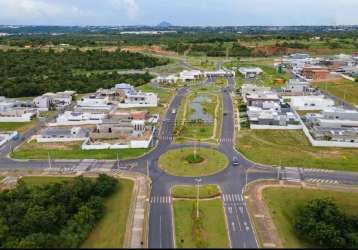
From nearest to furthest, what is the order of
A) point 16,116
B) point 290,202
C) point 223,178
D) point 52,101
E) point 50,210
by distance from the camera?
point 50,210
point 290,202
point 223,178
point 16,116
point 52,101

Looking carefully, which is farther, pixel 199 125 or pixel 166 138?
pixel 199 125

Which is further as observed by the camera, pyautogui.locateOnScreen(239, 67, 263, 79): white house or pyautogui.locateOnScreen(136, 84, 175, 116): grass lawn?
pyautogui.locateOnScreen(239, 67, 263, 79): white house

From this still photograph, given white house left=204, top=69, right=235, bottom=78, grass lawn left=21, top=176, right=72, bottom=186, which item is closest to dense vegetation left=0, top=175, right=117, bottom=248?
grass lawn left=21, top=176, right=72, bottom=186

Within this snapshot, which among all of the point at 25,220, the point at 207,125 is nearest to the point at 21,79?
the point at 207,125

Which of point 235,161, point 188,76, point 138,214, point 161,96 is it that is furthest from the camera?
point 188,76

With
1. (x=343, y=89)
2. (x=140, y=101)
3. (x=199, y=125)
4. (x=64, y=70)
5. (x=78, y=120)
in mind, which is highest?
(x=64, y=70)

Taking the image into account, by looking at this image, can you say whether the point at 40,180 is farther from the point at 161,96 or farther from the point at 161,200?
the point at 161,96

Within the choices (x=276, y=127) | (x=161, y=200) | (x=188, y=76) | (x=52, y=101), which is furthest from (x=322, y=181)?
(x=188, y=76)

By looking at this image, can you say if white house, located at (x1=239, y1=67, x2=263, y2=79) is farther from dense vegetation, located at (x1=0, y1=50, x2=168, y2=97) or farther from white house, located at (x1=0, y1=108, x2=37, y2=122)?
white house, located at (x1=0, y1=108, x2=37, y2=122)
